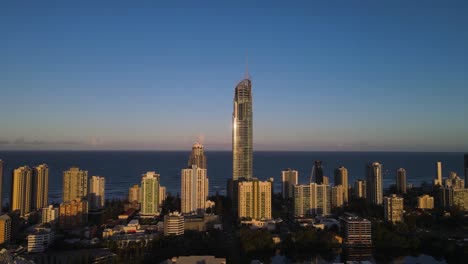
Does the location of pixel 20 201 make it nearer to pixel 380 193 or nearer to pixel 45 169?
pixel 45 169

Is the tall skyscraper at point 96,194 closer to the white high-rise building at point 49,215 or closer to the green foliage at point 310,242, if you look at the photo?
the white high-rise building at point 49,215

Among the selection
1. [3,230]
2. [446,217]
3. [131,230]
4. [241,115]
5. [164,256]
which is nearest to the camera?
[164,256]

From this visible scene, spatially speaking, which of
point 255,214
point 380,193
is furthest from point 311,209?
point 380,193

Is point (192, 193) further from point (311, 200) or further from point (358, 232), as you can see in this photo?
point (358, 232)

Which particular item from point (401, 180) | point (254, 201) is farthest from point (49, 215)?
point (401, 180)

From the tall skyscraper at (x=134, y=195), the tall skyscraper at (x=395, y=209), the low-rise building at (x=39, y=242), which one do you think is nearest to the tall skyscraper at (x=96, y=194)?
the tall skyscraper at (x=134, y=195)

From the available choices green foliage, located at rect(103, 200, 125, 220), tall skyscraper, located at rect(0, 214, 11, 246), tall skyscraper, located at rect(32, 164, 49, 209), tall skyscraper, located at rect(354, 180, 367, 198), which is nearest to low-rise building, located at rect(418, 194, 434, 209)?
tall skyscraper, located at rect(354, 180, 367, 198)
